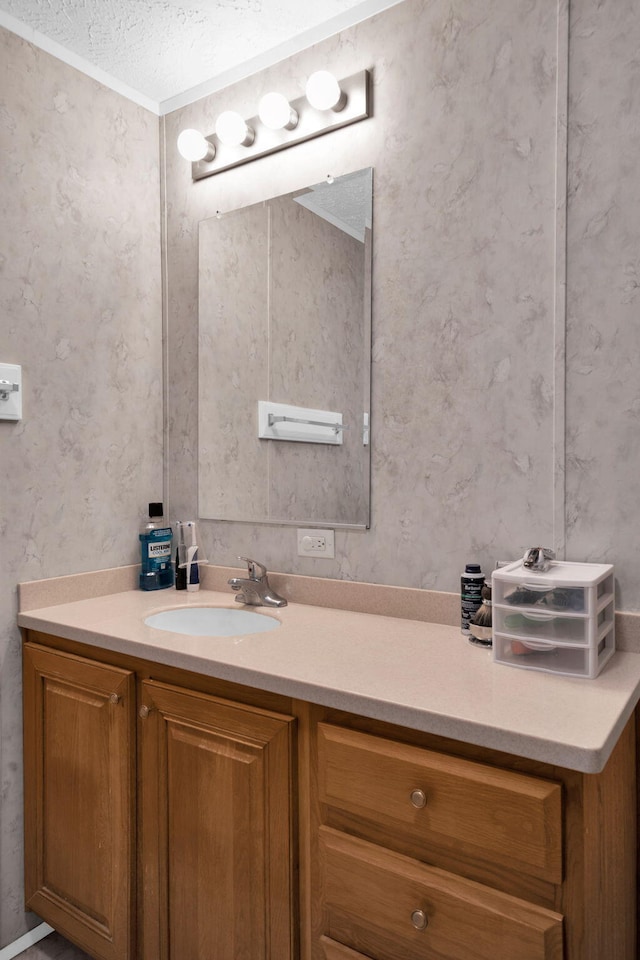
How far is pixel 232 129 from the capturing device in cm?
176

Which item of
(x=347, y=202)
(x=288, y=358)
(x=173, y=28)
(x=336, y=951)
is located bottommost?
(x=336, y=951)

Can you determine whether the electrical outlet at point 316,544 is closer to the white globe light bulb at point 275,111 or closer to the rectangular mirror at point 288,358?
the rectangular mirror at point 288,358

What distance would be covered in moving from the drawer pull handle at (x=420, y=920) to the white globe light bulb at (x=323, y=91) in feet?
5.74

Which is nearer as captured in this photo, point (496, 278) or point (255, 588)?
point (496, 278)

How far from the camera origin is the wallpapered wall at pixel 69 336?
160 cm

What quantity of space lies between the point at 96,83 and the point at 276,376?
1015mm

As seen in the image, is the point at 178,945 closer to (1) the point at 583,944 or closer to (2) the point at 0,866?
(2) the point at 0,866

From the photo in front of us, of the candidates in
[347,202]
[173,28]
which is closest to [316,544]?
[347,202]

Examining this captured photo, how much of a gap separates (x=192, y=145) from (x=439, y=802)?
182 cm

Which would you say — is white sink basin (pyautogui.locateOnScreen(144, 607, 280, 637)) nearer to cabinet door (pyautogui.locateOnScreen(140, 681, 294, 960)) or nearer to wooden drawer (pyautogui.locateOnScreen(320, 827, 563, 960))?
cabinet door (pyautogui.locateOnScreen(140, 681, 294, 960))

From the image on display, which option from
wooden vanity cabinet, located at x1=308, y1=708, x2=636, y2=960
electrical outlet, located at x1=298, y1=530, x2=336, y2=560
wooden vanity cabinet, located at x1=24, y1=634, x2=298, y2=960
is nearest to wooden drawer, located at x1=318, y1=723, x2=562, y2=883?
wooden vanity cabinet, located at x1=308, y1=708, x2=636, y2=960

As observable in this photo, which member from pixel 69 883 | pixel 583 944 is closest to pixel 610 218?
pixel 583 944

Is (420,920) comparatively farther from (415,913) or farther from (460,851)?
(460,851)

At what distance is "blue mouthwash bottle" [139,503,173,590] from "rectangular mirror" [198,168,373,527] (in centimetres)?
14
